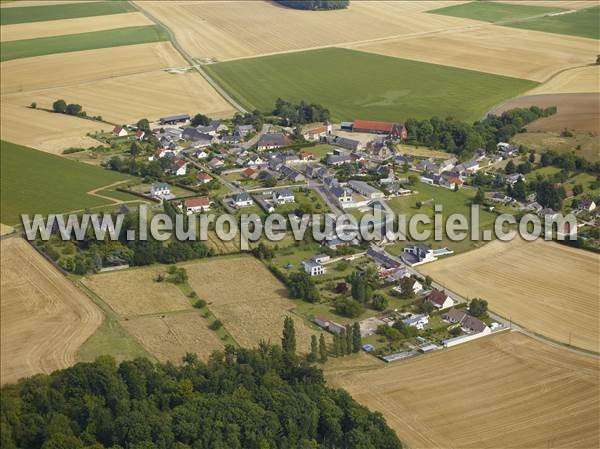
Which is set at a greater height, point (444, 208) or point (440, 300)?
point (444, 208)

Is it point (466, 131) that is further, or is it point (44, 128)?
point (44, 128)

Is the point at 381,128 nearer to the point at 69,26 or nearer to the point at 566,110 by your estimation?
the point at 566,110

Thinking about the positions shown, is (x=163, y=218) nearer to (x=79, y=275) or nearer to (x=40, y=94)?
(x=79, y=275)

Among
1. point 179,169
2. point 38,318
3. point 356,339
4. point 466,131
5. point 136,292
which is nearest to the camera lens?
point 356,339

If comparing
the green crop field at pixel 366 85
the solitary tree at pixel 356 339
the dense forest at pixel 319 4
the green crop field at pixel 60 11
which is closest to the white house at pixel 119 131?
the green crop field at pixel 366 85

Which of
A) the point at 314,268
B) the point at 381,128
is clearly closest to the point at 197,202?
the point at 314,268

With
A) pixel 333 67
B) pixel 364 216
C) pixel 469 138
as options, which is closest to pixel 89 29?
pixel 333 67
